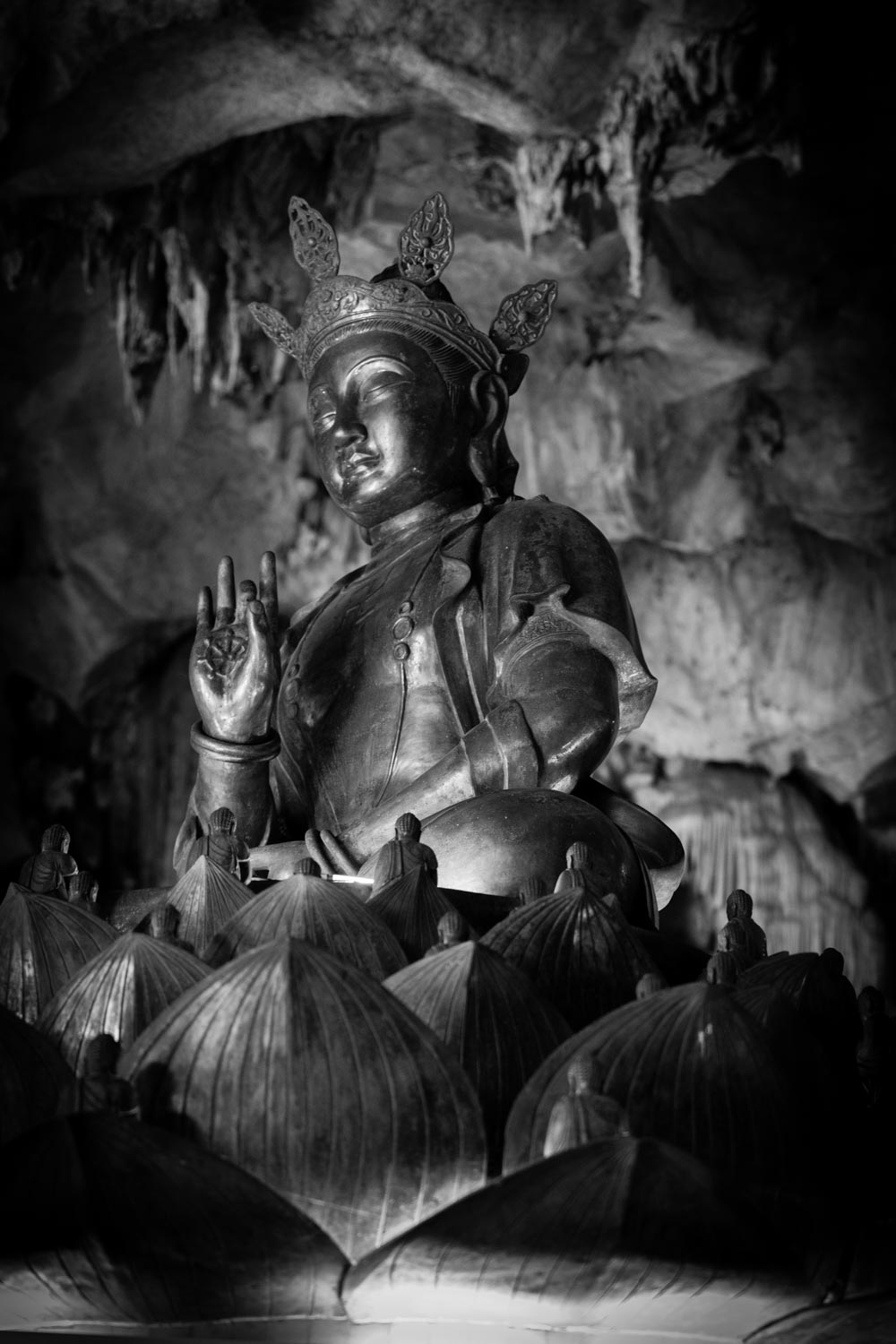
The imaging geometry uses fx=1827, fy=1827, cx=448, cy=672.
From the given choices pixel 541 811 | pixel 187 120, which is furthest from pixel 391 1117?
pixel 187 120

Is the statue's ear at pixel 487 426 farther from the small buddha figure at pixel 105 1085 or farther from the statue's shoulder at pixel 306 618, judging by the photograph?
the small buddha figure at pixel 105 1085

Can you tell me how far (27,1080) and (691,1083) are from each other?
595 mm

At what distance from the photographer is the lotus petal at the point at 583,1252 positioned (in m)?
1.46

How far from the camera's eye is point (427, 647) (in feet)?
Result: 9.87

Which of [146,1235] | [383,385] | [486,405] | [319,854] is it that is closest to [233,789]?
[319,854]

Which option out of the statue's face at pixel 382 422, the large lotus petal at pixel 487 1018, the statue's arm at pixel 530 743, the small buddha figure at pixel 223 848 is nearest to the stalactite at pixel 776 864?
the statue's face at pixel 382 422

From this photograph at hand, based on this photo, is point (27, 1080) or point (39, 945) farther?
point (39, 945)

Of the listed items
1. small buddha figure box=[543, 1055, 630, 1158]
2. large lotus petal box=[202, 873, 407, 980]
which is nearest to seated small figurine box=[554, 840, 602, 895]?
large lotus petal box=[202, 873, 407, 980]

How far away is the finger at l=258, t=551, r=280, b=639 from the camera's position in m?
2.74

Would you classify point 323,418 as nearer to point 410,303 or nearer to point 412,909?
point 410,303

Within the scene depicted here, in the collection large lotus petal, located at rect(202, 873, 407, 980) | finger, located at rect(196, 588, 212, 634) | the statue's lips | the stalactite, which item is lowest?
the stalactite

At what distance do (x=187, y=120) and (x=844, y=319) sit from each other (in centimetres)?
257

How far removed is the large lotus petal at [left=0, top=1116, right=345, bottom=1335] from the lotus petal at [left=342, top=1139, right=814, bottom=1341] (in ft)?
0.20

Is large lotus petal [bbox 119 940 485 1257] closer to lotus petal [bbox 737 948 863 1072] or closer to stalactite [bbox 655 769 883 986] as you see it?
lotus petal [bbox 737 948 863 1072]
